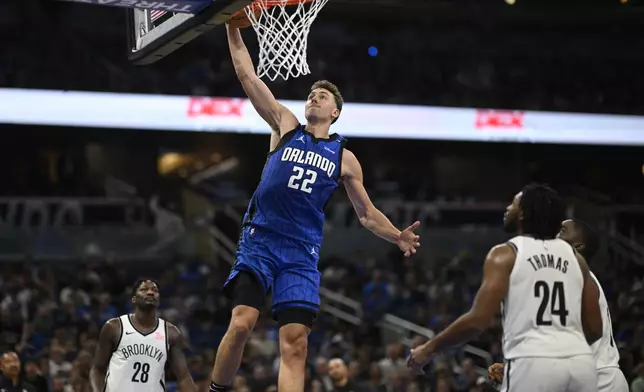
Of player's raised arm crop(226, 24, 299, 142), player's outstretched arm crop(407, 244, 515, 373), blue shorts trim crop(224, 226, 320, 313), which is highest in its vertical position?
player's raised arm crop(226, 24, 299, 142)

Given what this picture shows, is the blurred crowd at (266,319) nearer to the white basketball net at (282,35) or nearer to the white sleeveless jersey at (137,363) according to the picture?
the white sleeveless jersey at (137,363)

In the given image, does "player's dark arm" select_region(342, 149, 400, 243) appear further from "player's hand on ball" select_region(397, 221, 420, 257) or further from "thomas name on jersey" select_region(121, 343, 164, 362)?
"thomas name on jersey" select_region(121, 343, 164, 362)

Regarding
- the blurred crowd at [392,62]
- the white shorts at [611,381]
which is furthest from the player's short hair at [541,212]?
the blurred crowd at [392,62]

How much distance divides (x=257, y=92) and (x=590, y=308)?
2704 millimetres

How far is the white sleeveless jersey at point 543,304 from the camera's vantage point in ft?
16.3

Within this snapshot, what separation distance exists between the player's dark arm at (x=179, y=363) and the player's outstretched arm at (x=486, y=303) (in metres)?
3.62

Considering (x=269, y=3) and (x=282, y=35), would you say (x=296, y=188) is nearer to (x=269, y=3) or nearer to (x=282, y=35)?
(x=282, y=35)

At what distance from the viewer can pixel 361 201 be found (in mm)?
6984

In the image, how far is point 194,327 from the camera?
51.1ft

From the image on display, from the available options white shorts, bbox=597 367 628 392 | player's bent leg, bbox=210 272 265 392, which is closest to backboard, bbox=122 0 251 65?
player's bent leg, bbox=210 272 265 392

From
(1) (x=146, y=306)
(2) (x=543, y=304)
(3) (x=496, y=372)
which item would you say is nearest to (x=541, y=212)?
(2) (x=543, y=304)

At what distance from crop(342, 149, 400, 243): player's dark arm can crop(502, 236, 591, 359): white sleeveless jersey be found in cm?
197

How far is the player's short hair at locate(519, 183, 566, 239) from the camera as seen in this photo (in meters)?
5.11

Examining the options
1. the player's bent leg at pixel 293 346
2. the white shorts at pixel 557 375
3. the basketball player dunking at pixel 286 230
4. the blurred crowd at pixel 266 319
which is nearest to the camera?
the white shorts at pixel 557 375
